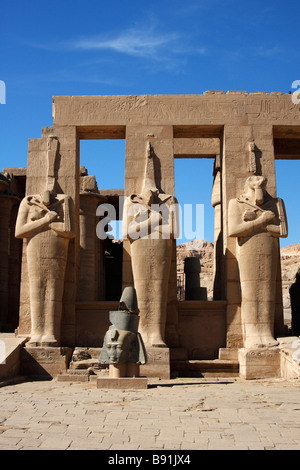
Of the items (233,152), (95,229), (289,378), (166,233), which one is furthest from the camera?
(95,229)

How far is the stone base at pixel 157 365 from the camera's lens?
11734mm

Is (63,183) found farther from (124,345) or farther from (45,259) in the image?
(124,345)

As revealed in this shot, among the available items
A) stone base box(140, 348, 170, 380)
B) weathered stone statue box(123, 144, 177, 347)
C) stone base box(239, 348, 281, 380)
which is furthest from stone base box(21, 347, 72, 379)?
stone base box(239, 348, 281, 380)

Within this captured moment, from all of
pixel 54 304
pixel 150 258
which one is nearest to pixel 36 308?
pixel 54 304

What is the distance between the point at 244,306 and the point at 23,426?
6.96 meters

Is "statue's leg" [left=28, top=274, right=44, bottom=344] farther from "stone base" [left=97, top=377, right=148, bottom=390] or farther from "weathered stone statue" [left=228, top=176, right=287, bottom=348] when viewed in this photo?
"weathered stone statue" [left=228, top=176, right=287, bottom=348]

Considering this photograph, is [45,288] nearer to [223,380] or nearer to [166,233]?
[166,233]

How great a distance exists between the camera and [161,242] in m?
12.4

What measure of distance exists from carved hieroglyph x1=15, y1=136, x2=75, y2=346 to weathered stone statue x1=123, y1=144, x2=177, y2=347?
4.51 feet

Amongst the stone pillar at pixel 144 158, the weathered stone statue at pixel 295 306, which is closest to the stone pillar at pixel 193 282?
the weathered stone statue at pixel 295 306

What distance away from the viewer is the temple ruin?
12.3 meters

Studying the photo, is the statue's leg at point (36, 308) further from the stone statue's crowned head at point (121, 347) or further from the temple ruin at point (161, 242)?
the stone statue's crowned head at point (121, 347)

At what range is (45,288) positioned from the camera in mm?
12500
